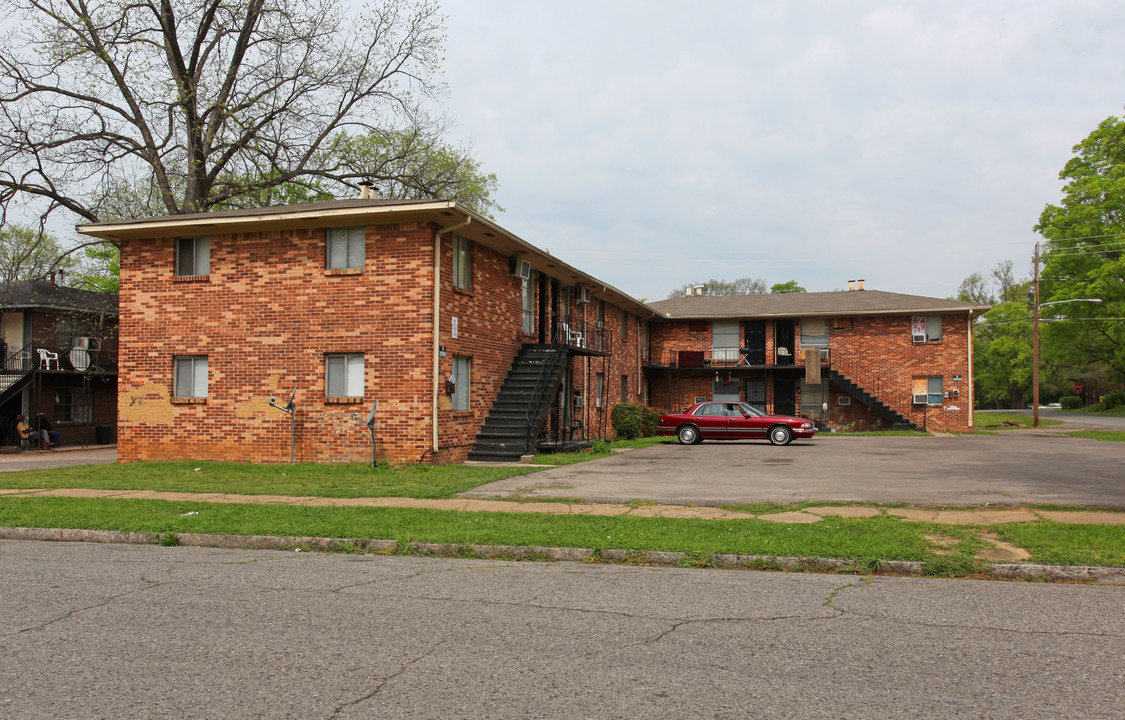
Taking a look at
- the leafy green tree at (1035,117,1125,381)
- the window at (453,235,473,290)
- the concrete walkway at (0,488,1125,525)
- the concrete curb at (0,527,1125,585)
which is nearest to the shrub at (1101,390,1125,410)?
the leafy green tree at (1035,117,1125,381)

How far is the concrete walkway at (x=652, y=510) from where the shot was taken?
10.1 m

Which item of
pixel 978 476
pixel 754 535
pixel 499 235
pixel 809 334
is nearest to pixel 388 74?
pixel 499 235

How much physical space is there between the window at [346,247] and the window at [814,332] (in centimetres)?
2433

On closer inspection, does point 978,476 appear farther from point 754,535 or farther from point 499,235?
point 499,235

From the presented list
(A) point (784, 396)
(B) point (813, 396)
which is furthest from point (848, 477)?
(A) point (784, 396)

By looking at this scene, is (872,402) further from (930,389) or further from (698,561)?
(698,561)

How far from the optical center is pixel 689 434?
1054 inches

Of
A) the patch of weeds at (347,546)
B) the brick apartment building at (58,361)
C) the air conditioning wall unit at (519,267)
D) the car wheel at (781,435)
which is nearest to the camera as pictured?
the patch of weeds at (347,546)

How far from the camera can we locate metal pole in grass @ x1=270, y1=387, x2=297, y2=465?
696 inches

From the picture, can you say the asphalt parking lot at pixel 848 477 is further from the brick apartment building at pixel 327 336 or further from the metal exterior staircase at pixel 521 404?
the brick apartment building at pixel 327 336

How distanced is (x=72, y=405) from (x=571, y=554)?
103 ft

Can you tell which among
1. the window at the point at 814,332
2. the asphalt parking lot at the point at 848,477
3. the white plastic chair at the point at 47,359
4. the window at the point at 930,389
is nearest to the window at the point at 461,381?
the asphalt parking lot at the point at 848,477

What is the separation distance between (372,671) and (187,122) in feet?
96.6

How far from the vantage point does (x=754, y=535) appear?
29.5ft
